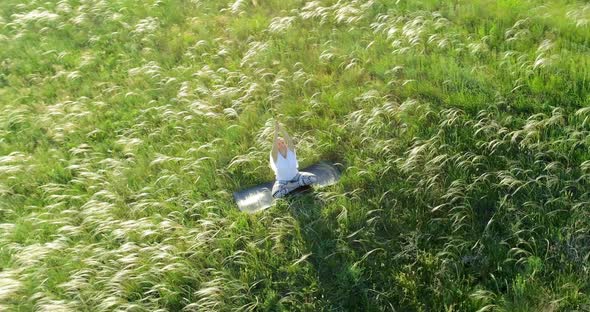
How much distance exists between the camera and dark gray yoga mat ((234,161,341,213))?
281 inches

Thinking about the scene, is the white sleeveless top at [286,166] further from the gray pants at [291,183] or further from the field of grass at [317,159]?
the field of grass at [317,159]

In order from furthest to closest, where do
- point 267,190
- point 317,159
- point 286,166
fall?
1. point 317,159
2. point 267,190
3. point 286,166

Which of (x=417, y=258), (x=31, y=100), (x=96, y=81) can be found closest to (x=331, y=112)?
(x=417, y=258)

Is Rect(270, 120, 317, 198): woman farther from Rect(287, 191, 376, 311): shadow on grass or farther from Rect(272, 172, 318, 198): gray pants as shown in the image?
Rect(287, 191, 376, 311): shadow on grass

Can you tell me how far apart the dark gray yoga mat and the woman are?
11 cm

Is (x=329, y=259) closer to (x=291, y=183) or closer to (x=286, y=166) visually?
(x=291, y=183)

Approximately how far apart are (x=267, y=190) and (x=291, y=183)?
591 mm

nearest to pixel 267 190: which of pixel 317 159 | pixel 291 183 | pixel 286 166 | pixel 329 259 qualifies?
pixel 291 183

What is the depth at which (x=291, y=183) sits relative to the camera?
6965 mm

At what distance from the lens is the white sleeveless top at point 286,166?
6828mm

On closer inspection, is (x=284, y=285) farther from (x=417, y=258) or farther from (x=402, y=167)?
(x=402, y=167)

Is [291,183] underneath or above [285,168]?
underneath

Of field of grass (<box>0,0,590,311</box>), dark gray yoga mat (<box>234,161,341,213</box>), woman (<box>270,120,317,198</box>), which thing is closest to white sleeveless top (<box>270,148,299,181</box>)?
woman (<box>270,120,317,198</box>)

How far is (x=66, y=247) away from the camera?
6.89 metres
